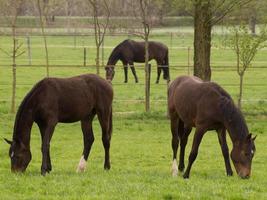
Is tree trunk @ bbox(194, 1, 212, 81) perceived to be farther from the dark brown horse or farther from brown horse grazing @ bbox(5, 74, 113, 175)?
brown horse grazing @ bbox(5, 74, 113, 175)

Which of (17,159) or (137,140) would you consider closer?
(17,159)

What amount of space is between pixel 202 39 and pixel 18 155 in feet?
41.1

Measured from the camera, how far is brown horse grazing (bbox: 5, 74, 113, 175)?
34.8ft

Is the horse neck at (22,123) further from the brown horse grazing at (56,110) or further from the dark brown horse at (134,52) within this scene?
the dark brown horse at (134,52)

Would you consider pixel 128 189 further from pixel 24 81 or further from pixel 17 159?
pixel 24 81

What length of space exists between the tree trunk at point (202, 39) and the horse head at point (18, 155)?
12047 mm

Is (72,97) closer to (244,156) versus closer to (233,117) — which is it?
(233,117)

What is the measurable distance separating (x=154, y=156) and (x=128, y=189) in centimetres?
718

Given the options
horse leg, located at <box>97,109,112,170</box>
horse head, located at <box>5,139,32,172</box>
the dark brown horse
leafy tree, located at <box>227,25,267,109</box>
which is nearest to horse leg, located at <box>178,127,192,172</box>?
horse leg, located at <box>97,109,112,170</box>

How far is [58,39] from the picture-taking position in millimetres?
61375

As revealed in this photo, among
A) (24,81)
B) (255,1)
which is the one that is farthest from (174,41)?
(255,1)

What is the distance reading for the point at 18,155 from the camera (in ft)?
34.5

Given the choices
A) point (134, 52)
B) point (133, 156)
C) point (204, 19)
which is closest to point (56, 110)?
point (133, 156)

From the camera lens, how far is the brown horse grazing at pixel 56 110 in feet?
34.8
